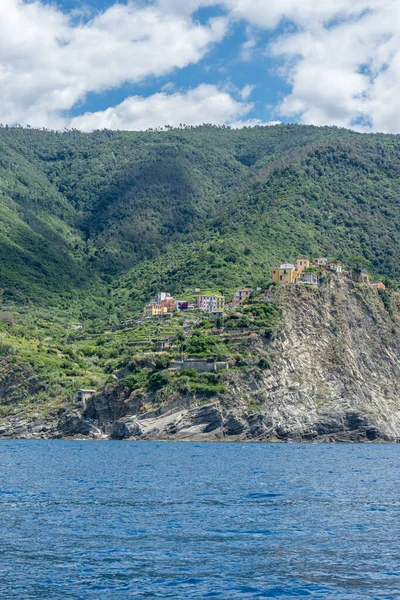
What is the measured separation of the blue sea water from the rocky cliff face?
40.8 m

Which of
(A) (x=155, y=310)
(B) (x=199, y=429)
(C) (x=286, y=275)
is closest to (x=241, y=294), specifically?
(C) (x=286, y=275)

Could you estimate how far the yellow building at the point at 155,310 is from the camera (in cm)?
17612

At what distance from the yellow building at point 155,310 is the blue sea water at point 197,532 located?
333 ft

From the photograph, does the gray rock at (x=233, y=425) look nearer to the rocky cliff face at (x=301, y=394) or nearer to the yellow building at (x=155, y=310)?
the rocky cliff face at (x=301, y=394)

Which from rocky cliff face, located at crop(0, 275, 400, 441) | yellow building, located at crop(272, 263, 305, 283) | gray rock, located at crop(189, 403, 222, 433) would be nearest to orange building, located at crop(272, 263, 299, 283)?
yellow building, located at crop(272, 263, 305, 283)

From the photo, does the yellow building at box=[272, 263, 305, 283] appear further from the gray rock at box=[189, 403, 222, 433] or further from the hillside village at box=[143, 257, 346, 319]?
the gray rock at box=[189, 403, 222, 433]

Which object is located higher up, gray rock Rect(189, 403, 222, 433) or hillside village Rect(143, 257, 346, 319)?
hillside village Rect(143, 257, 346, 319)

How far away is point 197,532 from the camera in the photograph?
131ft

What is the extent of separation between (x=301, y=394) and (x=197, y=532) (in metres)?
84.3

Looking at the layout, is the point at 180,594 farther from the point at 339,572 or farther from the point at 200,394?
the point at 200,394

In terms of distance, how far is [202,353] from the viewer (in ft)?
415

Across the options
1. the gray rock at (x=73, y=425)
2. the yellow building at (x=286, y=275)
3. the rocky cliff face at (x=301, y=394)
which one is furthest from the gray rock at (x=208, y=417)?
the yellow building at (x=286, y=275)

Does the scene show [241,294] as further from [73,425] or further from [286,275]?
[73,425]

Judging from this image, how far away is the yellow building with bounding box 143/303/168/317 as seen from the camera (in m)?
176
